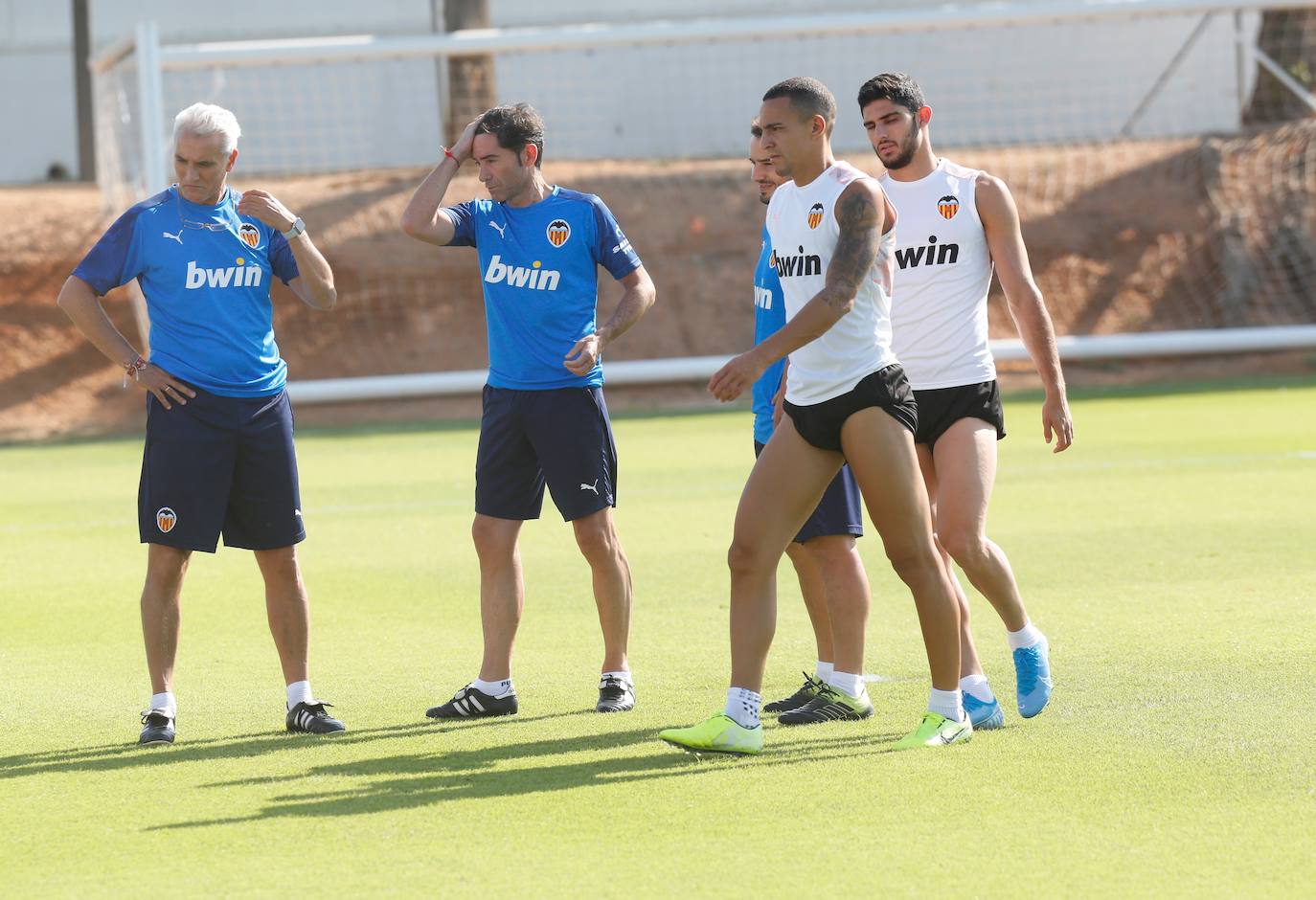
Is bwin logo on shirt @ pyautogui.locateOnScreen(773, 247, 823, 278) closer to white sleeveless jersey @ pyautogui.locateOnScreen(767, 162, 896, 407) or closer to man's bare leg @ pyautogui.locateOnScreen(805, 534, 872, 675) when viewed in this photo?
white sleeveless jersey @ pyautogui.locateOnScreen(767, 162, 896, 407)

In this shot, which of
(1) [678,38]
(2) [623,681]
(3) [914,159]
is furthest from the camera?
(1) [678,38]

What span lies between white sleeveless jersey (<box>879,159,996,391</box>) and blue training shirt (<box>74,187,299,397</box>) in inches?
93.8

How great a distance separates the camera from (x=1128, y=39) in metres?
26.2

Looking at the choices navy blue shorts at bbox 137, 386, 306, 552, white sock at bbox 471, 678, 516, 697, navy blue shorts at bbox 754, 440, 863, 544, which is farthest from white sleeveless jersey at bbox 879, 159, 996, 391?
navy blue shorts at bbox 137, 386, 306, 552

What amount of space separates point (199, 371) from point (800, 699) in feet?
8.29

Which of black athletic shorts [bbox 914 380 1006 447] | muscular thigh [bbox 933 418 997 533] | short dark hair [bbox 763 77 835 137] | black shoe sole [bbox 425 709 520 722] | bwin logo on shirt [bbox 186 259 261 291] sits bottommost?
black shoe sole [bbox 425 709 520 722]

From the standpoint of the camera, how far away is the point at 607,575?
6.81 meters

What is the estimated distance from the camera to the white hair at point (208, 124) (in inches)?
244

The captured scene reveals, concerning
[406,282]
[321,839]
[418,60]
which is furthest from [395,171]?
[321,839]

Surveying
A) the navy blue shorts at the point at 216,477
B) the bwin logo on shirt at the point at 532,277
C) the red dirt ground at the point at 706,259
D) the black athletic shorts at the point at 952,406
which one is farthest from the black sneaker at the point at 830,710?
the red dirt ground at the point at 706,259

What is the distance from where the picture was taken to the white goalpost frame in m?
18.8

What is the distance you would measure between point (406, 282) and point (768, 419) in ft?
54.6

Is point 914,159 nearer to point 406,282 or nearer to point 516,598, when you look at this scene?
point 516,598

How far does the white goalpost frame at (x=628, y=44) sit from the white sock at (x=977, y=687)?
12.7 metres
